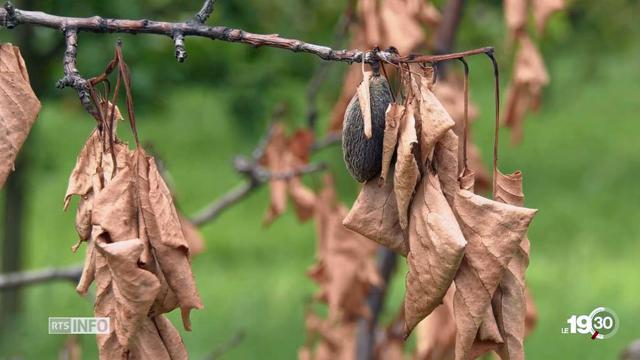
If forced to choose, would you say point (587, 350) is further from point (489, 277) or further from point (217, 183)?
point (217, 183)

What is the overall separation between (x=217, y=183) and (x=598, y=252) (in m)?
3.60

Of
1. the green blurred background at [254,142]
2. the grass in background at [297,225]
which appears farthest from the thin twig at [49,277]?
the grass in background at [297,225]

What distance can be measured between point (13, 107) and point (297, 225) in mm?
7780

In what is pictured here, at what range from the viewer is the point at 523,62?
8.57 ft

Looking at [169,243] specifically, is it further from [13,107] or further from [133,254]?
[13,107]

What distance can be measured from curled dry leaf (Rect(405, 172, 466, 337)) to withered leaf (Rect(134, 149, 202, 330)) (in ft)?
0.85

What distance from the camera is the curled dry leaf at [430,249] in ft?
4.34

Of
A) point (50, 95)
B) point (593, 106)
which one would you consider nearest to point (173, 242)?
point (50, 95)

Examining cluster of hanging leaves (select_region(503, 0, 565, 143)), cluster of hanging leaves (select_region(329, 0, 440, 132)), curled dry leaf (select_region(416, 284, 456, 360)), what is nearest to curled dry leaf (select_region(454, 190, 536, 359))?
cluster of hanging leaves (select_region(503, 0, 565, 143))

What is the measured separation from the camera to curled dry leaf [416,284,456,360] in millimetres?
2719

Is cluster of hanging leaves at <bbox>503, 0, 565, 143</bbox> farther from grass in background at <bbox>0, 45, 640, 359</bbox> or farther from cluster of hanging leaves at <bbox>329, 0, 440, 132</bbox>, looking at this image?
grass in background at <bbox>0, 45, 640, 359</bbox>

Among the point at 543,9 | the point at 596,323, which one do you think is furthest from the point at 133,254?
the point at 596,323

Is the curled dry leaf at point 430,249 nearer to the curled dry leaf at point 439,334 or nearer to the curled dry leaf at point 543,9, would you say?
the curled dry leaf at point 543,9

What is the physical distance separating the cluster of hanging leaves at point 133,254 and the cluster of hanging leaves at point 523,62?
1179mm
